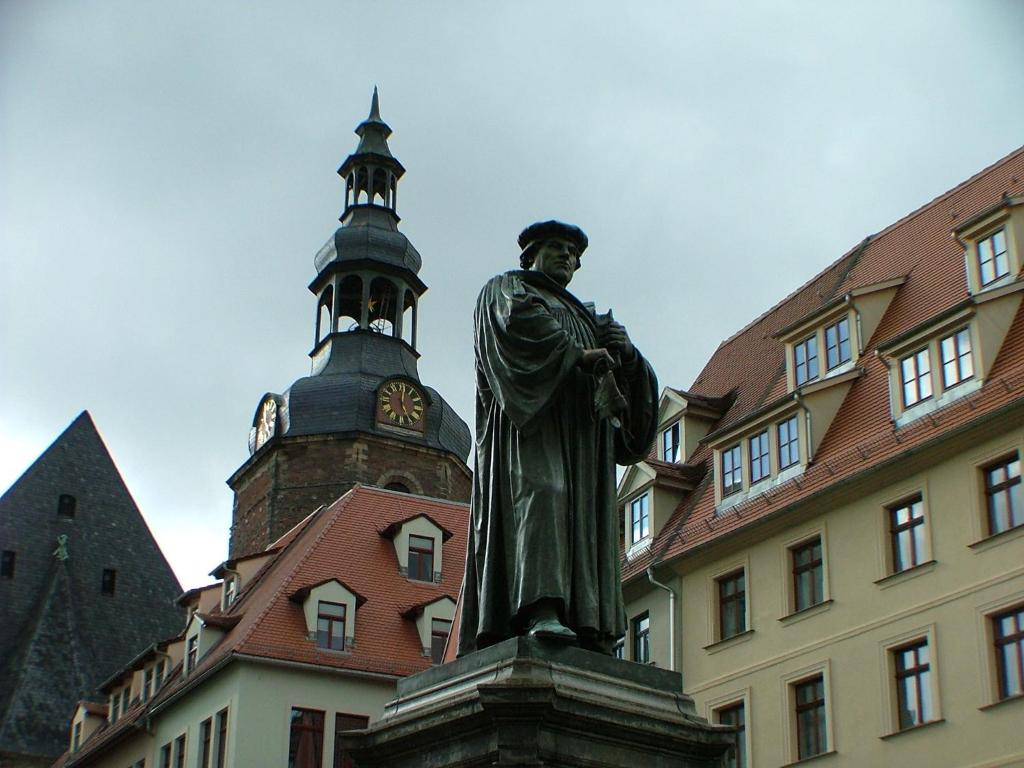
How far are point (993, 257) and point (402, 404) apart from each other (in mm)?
32411

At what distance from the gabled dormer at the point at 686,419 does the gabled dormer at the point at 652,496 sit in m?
0.75

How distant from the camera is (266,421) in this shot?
54625 millimetres

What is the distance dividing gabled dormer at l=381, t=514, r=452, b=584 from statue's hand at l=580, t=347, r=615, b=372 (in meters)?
28.8

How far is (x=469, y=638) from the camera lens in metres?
7.47

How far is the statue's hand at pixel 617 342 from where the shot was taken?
7.97m


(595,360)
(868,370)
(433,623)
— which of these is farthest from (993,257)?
(595,360)

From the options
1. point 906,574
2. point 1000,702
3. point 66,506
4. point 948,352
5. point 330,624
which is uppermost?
point 66,506

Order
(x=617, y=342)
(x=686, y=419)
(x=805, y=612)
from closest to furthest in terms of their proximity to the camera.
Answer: (x=617, y=342) < (x=805, y=612) < (x=686, y=419)

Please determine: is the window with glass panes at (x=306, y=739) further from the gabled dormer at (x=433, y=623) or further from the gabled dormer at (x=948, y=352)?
the gabled dormer at (x=948, y=352)

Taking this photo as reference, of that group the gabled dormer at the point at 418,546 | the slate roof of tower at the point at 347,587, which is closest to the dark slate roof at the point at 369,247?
the slate roof of tower at the point at 347,587

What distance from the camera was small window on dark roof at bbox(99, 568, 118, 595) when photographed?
177 feet

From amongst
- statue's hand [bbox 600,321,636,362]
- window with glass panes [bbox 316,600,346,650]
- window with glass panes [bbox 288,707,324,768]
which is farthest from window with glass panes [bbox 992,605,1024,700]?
window with glass panes [bbox 316,600,346,650]

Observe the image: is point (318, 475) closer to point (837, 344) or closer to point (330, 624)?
point (330, 624)

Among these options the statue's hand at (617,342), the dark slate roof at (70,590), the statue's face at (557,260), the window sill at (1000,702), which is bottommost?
the statue's hand at (617,342)
